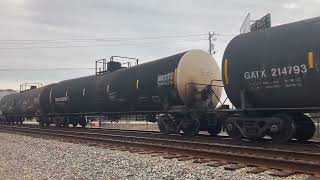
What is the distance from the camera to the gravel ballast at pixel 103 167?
26.3 ft

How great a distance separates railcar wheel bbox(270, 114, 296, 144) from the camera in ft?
38.6

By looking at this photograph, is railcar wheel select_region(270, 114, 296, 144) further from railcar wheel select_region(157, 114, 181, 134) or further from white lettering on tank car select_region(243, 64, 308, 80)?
railcar wheel select_region(157, 114, 181, 134)

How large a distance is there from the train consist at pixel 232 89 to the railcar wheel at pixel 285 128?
28mm

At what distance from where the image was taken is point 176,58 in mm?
17156

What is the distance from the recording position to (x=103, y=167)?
9406 mm

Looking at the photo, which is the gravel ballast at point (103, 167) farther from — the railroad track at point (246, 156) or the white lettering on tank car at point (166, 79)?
the white lettering on tank car at point (166, 79)

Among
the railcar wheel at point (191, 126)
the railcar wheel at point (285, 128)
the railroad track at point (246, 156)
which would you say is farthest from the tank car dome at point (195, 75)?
the railcar wheel at point (285, 128)

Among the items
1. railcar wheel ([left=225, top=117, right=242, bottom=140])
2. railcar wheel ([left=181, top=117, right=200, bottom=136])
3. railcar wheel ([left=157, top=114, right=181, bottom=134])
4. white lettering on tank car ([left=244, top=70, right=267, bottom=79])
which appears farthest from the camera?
railcar wheel ([left=157, top=114, right=181, bottom=134])

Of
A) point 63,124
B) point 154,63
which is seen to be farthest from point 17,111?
point 154,63

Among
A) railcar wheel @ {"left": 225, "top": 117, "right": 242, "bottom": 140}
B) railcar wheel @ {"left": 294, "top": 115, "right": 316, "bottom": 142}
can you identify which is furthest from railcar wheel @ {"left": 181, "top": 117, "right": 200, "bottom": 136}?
railcar wheel @ {"left": 294, "top": 115, "right": 316, "bottom": 142}

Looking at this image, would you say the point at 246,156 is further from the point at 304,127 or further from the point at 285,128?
the point at 304,127

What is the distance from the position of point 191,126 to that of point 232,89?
329cm

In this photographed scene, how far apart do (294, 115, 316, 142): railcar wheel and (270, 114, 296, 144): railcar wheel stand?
704 mm

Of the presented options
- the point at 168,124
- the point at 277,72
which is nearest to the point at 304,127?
the point at 277,72
